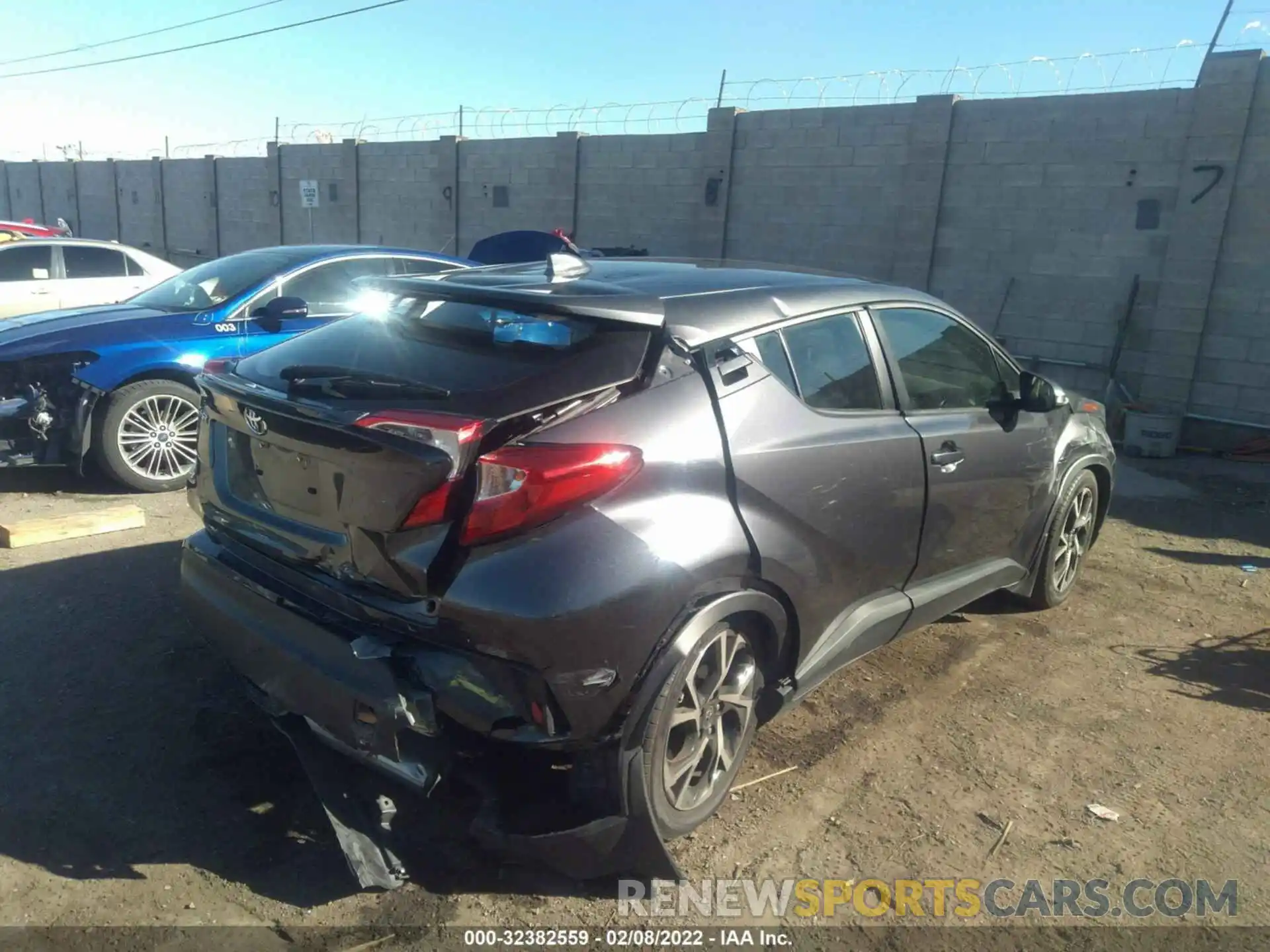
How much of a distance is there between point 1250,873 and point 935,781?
3.17ft

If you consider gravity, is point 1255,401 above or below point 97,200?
below

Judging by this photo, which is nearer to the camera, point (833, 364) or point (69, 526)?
point (833, 364)

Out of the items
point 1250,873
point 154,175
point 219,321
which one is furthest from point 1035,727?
point 154,175

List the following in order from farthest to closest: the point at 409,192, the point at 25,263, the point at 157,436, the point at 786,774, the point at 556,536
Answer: the point at 409,192
the point at 25,263
the point at 157,436
the point at 786,774
the point at 556,536

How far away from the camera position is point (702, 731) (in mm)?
3045

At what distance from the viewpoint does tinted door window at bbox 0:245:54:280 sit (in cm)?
996

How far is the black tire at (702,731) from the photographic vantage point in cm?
280

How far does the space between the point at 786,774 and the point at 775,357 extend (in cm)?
148

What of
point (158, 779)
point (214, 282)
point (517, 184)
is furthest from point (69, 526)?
point (517, 184)

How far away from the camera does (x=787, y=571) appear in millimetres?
3125

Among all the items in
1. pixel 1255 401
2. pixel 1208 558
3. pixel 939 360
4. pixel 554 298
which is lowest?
pixel 1208 558

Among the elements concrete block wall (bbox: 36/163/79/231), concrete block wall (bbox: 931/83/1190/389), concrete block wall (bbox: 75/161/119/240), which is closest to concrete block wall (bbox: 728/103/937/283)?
concrete block wall (bbox: 931/83/1190/389)

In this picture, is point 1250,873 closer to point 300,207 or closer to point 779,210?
point 779,210

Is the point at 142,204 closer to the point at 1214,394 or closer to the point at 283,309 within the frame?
the point at 283,309
